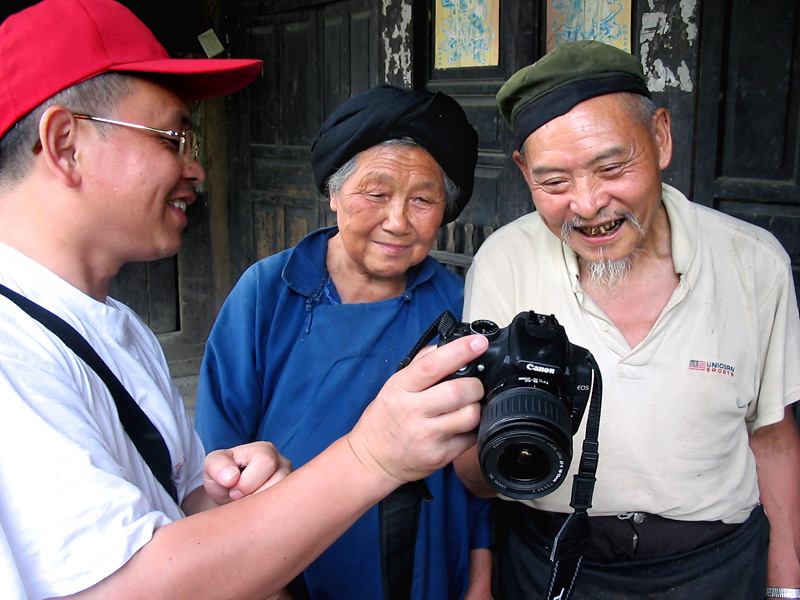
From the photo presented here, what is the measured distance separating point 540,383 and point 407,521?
0.51 meters

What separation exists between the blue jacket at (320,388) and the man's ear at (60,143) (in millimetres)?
676

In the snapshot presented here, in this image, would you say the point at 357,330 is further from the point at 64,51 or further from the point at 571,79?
the point at 64,51

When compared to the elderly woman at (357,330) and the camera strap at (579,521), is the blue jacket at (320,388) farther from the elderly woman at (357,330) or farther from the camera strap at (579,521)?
the camera strap at (579,521)

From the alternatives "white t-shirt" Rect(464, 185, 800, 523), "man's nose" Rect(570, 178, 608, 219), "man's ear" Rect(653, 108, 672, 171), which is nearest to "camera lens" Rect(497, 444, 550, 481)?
"white t-shirt" Rect(464, 185, 800, 523)

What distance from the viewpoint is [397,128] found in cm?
170

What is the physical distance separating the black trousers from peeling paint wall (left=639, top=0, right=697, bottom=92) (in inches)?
64.1

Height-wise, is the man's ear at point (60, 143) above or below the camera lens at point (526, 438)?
above

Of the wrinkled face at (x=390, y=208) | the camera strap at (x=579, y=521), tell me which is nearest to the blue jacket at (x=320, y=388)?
the wrinkled face at (x=390, y=208)

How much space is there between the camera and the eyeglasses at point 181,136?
1108mm

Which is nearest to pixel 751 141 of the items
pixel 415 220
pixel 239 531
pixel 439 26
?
pixel 415 220

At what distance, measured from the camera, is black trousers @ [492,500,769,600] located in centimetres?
148

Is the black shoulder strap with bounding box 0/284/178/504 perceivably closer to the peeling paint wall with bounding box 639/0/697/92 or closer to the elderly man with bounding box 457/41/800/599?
the elderly man with bounding box 457/41/800/599

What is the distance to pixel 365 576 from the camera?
5.38 ft

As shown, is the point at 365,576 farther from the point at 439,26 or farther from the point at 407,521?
the point at 439,26
